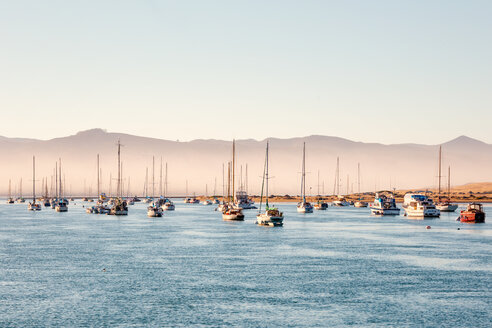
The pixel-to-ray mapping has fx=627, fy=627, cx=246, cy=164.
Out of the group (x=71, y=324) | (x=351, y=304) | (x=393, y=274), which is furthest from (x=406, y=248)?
(x=71, y=324)

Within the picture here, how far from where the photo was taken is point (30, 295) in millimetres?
54281

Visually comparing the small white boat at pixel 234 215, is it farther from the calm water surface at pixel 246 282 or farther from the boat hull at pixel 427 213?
the boat hull at pixel 427 213

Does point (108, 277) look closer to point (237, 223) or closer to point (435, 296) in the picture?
point (435, 296)

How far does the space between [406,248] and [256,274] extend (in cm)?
3534

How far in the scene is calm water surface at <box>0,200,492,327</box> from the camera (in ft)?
152

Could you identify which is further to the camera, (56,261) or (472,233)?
(472,233)

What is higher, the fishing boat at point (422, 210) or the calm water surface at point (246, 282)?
the fishing boat at point (422, 210)

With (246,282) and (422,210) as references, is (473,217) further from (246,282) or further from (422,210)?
(246,282)

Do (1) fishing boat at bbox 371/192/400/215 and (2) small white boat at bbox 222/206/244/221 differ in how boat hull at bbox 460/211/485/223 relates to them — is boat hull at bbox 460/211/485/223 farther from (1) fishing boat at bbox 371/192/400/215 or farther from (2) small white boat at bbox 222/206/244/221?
(2) small white boat at bbox 222/206/244/221

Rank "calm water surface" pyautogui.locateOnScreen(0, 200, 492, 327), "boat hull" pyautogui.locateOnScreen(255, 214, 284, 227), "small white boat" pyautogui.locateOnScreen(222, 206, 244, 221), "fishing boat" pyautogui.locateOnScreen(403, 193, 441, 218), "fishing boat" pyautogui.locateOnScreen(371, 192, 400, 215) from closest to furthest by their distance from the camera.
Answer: "calm water surface" pyautogui.locateOnScreen(0, 200, 492, 327) → "boat hull" pyautogui.locateOnScreen(255, 214, 284, 227) → "small white boat" pyautogui.locateOnScreen(222, 206, 244, 221) → "fishing boat" pyautogui.locateOnScreen(403, 193, 441, 218) → "fishing boat" pyautogui.locateOnScreen(371, 192, 400, 215)

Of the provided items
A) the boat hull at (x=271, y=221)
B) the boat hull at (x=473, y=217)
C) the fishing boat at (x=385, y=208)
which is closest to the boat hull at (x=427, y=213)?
the fishing boat at (x=385, y=208)

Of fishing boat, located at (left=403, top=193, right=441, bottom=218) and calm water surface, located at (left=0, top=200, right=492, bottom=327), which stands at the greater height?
fishing boat, located at (left=403, top=193, right=441, bottom=218)

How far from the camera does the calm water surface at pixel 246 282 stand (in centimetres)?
4625

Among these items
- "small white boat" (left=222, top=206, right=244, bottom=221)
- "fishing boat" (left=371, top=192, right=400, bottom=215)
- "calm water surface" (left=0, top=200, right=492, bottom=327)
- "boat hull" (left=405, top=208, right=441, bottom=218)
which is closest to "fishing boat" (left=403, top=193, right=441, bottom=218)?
"boat hull" (left=405, top=208, right=441, bottom=218)
